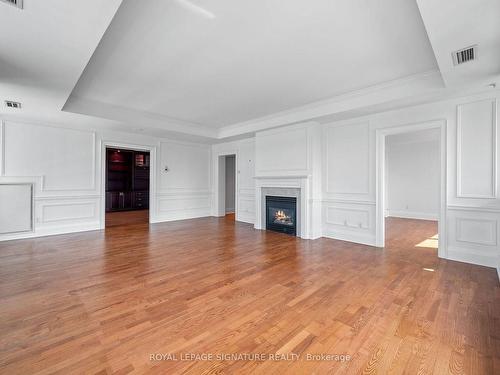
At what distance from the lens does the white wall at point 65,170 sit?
4824 mm

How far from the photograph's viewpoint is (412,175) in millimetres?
7723

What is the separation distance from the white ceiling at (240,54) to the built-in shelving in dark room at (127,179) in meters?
5.15

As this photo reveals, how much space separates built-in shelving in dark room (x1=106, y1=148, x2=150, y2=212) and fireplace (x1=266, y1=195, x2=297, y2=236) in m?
A: 6.63

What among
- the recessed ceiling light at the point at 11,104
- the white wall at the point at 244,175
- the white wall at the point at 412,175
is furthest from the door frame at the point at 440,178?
the recessed ceiling light at the point at 11,104

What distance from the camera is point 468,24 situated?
6.44 feet

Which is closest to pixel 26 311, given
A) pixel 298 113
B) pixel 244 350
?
pixel 244 350

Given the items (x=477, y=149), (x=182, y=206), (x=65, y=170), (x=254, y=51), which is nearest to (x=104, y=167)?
(x=65, y=170)

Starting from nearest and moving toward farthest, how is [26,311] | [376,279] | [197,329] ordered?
[197,329] → [26,311] → [376,279]

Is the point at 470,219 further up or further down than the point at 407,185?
further down

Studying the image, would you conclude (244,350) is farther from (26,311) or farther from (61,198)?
(61,198)

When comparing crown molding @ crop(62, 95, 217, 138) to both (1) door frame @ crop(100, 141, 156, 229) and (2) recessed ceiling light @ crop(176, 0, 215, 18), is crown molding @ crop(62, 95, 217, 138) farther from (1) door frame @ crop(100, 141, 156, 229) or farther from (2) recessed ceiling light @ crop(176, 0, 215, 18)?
(2) recessed ceiling light @ crop(176, 0, 215, 18)

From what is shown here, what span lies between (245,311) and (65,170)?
549 centimetres

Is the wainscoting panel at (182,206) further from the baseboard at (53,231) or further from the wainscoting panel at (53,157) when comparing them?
the wainscoting panel at (53,157)

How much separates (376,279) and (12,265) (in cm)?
485
